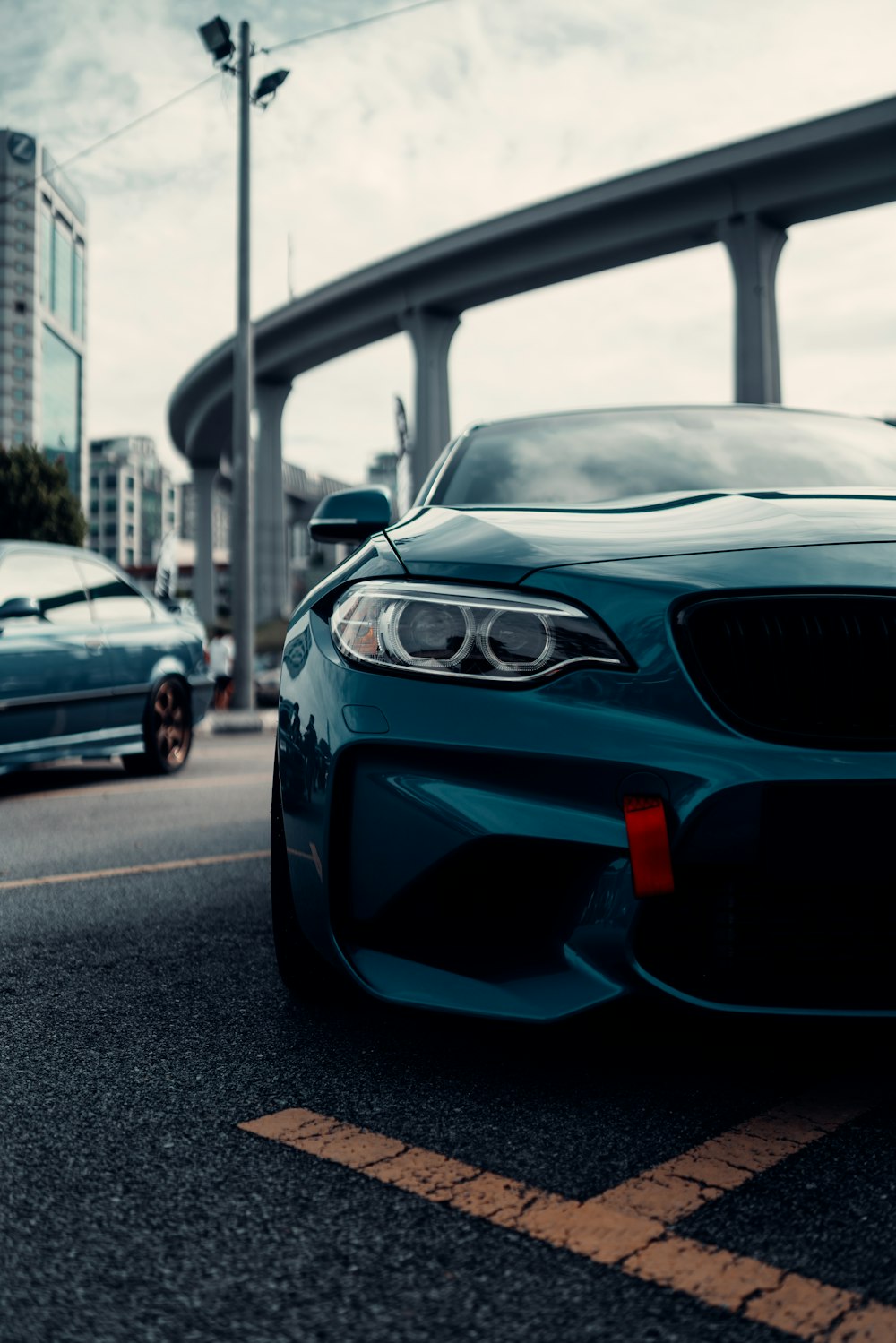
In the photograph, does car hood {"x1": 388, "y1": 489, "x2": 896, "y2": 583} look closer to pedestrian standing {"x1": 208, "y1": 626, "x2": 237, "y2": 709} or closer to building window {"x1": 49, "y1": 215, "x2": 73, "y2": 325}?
pedestrian standing {"x1": 208, "y1": 626, "x2": 237, "y2": 709}

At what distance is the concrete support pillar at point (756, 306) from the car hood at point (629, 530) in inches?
1035

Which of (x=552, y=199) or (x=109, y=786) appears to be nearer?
(x=109, y=786)

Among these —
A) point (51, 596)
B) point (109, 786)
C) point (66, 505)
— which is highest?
point (66, 505)

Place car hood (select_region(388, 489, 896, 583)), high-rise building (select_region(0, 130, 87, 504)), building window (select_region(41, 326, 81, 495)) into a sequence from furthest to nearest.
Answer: building window (select_region(41, 326, 81, 495))
high-rise building (select_region(0, 130, 87, 504))
car hood (select_region(388, 489, 896, 583))

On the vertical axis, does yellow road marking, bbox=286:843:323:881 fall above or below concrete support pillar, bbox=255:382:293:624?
below

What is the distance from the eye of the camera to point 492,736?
2059mm

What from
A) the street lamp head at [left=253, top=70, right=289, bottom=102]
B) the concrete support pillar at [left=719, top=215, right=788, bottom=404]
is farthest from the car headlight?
the concrete support pillar at [left=719, top=215, right=788, bottom=404]

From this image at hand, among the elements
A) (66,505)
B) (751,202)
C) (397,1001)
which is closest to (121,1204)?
(397,1001)

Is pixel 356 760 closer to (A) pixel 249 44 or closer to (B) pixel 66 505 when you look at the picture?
→ (A) pixel 249 44

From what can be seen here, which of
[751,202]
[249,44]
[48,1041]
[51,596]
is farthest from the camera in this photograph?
[751,202]

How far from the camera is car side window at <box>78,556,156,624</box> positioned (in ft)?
23.5

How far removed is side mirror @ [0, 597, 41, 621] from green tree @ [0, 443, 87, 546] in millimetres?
49454

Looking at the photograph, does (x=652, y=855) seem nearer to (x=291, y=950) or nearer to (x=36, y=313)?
(x=291, y=950)

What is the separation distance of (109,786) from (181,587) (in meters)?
140
